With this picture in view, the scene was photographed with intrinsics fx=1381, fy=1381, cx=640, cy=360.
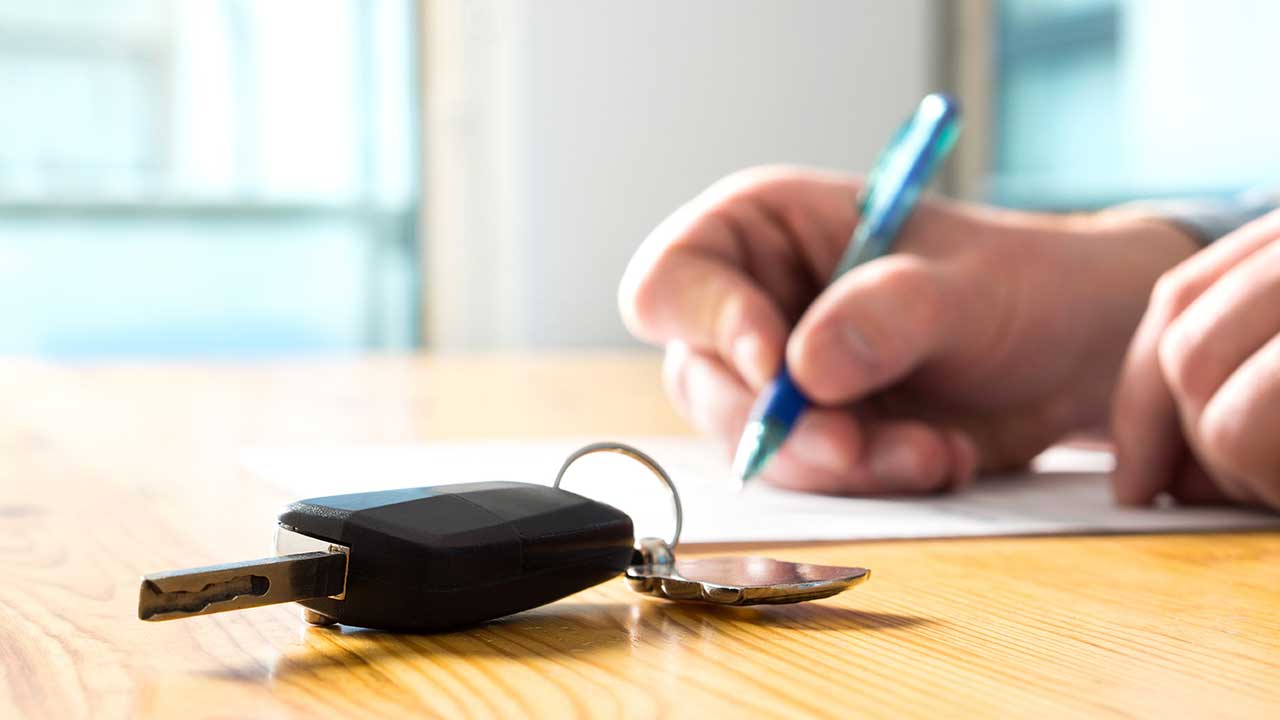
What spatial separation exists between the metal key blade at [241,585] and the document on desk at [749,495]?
0.09 meters

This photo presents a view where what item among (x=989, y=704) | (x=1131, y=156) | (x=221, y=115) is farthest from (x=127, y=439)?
(x=1131, y=156)

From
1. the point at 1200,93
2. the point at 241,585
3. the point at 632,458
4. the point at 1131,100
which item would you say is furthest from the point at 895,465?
the point at 1131,100

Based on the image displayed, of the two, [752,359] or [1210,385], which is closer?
[1210,385]

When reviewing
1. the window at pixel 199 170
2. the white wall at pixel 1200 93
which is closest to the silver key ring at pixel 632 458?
the white wall at pixel 1200 93

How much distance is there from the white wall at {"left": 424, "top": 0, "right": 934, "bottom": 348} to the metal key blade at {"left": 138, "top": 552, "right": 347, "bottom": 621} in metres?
3.30

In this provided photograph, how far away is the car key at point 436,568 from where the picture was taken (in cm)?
26

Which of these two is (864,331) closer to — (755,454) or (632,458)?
(755,454)

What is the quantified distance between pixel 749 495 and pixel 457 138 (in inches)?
120

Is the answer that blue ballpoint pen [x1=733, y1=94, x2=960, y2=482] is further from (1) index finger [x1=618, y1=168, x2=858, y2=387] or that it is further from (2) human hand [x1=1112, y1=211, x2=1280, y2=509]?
(2) human hand [x1=1112, y1=211, x2=1280, y2=509]

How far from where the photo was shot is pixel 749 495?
55 cm

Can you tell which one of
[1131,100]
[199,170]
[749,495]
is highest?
[1131,100]

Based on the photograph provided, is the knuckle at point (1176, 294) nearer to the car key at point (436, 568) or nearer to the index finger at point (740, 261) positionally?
the index finger at point (740, 261)

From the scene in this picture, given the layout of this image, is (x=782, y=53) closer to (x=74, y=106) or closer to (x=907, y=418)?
(x=74, y=106)

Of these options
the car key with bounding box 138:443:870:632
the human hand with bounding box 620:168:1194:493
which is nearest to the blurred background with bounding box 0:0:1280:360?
the human hand with bounding box 620:168:1194:493
